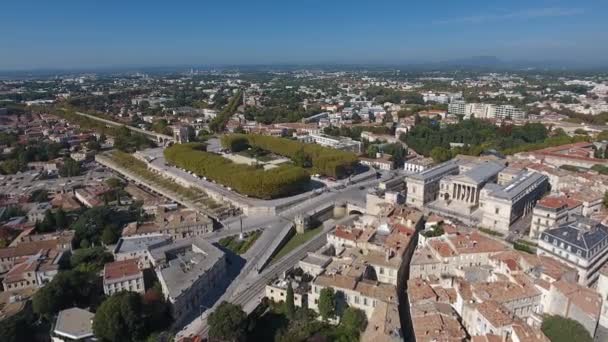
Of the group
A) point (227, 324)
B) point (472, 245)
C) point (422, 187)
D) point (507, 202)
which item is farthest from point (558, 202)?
point (227, 324)

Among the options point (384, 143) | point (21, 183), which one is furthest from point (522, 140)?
point (21, 183)

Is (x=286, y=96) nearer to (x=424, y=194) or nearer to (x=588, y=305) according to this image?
(x=424, y=194)

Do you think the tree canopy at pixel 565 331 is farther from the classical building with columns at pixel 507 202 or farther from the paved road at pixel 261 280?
the paved road at pixel 261 280

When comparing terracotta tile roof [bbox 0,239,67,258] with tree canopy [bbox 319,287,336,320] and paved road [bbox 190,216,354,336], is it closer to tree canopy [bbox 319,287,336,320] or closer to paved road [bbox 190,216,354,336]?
paved road [bbox 190,216,354,336]

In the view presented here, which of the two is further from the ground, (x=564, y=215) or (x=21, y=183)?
(x=564, y=215)

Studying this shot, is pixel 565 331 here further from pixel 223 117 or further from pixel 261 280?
pixel 223 117

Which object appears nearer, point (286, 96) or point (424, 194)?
point (424, 194)

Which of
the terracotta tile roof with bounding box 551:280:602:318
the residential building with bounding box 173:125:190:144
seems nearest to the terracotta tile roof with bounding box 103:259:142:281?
the terracotta tile roof with bounding box 551:280:602:318
